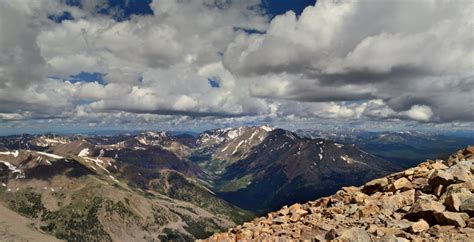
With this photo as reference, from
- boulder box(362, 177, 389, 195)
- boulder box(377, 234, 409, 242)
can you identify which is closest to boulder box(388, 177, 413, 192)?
boulder box(362, 177, 389, 195)

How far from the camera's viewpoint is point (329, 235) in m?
26.6

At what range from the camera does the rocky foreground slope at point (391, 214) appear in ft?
83.3

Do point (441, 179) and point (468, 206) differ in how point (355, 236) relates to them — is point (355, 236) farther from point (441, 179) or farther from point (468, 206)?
point (441, 179)

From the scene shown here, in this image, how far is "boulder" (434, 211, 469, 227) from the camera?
25.4 m

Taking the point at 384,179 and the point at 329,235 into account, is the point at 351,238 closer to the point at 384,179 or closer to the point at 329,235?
the point at 329,235

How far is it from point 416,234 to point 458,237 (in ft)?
8.53

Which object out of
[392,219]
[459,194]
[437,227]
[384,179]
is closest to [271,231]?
[392,219]

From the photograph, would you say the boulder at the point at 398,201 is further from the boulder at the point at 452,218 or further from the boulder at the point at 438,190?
the boulder at the point at 452,218

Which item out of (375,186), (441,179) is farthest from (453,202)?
(375,186)

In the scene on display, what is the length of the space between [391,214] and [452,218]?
5.50 metres

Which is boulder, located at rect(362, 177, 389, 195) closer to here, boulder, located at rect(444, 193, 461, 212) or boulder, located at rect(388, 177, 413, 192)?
boulder, located at rect(388, 177, 413, 192)

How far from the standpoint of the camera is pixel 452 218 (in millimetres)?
25641

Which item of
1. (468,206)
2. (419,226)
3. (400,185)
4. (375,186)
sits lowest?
(419,226)

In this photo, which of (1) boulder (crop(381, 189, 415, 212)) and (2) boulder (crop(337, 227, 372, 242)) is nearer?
(2) boulder (crop(337, 227, 372, 242))
